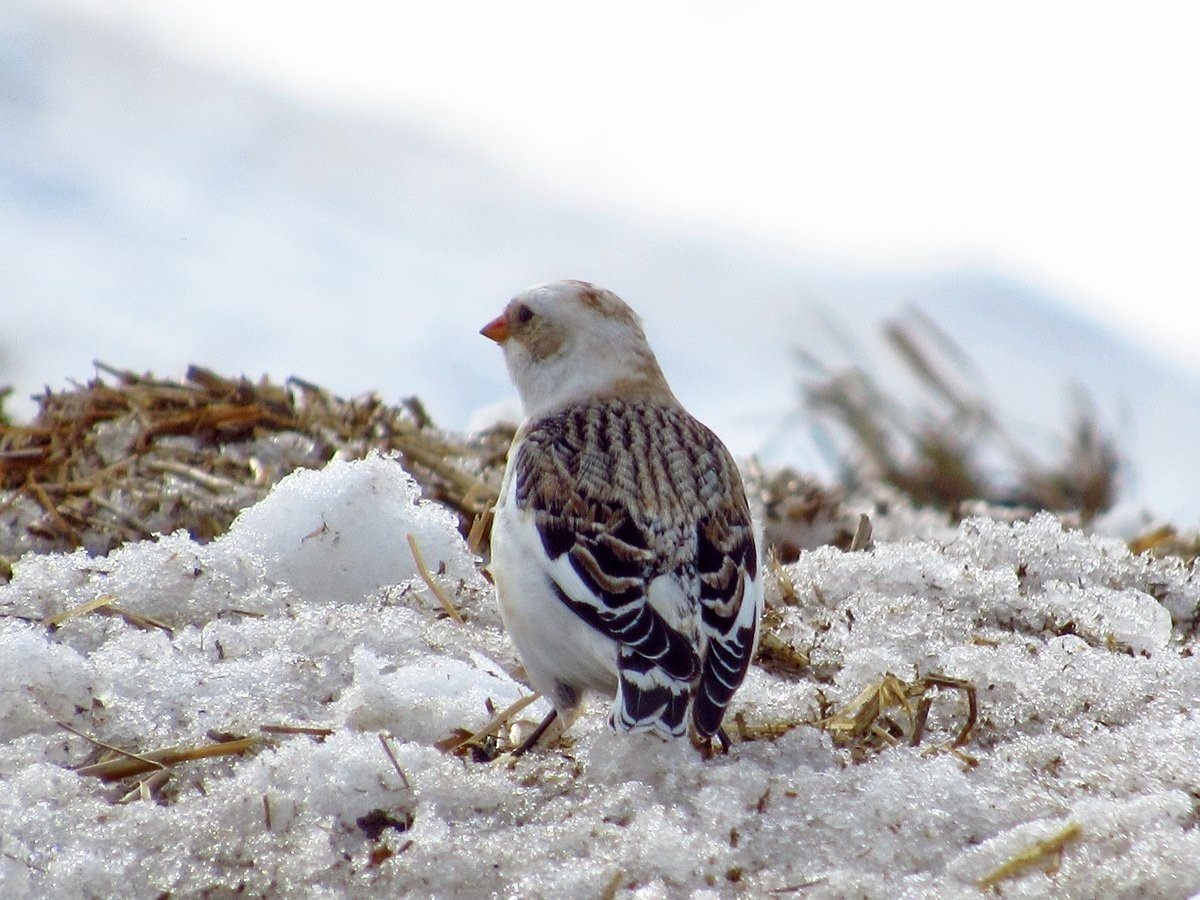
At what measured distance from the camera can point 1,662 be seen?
2.86m

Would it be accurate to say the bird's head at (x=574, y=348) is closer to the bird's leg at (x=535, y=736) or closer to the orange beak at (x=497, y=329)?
the orange beak at (x=497, y=329)

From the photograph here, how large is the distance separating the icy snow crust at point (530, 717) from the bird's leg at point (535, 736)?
28 mm

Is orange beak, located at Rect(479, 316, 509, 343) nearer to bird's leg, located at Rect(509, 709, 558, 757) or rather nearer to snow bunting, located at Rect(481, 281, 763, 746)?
snow bunting, located at Rect(481, 281, 763, 746)

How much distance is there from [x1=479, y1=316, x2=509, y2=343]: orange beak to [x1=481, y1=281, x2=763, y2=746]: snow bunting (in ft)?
1.40

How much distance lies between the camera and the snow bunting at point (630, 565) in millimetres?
2754

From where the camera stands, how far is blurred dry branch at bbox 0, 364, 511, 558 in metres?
4.10

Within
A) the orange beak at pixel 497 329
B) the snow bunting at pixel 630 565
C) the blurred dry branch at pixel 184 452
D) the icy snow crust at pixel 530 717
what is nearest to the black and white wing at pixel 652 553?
the snow bunting at pixel 630 565

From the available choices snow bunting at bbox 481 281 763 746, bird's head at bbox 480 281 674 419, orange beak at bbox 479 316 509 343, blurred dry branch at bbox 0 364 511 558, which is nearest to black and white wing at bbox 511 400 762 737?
snow bunting at bbox 481 281 763 746

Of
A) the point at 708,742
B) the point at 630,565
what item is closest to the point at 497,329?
the point at 630,565

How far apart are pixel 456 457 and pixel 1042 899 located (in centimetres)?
287

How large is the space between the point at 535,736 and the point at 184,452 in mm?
1979

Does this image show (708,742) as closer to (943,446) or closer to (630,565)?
(630,565)

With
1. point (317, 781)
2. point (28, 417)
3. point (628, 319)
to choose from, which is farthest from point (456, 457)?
point (317, 781)

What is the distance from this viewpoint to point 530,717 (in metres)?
3.11
